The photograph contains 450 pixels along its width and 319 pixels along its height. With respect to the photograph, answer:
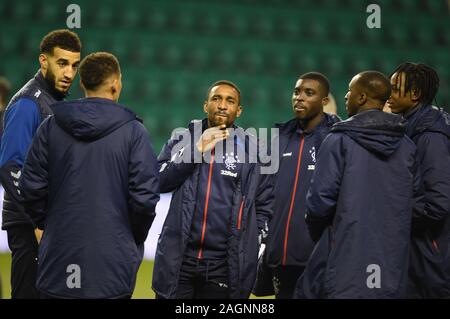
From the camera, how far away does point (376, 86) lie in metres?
2.89

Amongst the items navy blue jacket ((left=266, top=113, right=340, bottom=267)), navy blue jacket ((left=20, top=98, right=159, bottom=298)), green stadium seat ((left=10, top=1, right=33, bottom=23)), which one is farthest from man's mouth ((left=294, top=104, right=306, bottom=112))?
green stadium seat ((left=10, top=1, right=33, bottom=23))

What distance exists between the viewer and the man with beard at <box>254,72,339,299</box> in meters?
3.28

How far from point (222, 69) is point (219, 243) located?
6.07m

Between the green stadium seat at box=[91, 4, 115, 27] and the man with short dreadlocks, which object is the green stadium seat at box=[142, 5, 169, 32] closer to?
the green stadium seat at box=[91, 4, 115, 27]

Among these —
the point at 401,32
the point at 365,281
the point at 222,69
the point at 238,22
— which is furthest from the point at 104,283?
the point at 401,32

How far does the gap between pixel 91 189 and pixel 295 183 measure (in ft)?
3.70

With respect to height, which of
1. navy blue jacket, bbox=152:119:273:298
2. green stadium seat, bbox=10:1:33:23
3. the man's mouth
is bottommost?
navy blue jacket, bbox=152:119:273:298

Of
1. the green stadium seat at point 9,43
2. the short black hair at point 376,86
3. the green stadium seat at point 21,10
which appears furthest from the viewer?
the green stadium seat at point 21,10

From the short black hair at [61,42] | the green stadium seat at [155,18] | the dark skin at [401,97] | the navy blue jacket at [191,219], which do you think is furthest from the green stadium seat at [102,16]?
the dark skin at [401,97]

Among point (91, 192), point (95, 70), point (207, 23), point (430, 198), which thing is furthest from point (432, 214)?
point (207, 23)

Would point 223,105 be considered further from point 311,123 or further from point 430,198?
point 430,198

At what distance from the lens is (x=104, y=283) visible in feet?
8.64

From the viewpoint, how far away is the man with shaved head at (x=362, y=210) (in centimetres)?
272

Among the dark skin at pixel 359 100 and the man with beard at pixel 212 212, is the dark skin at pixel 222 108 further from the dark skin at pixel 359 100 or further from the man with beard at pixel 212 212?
the dark skin at pixel 359 100
